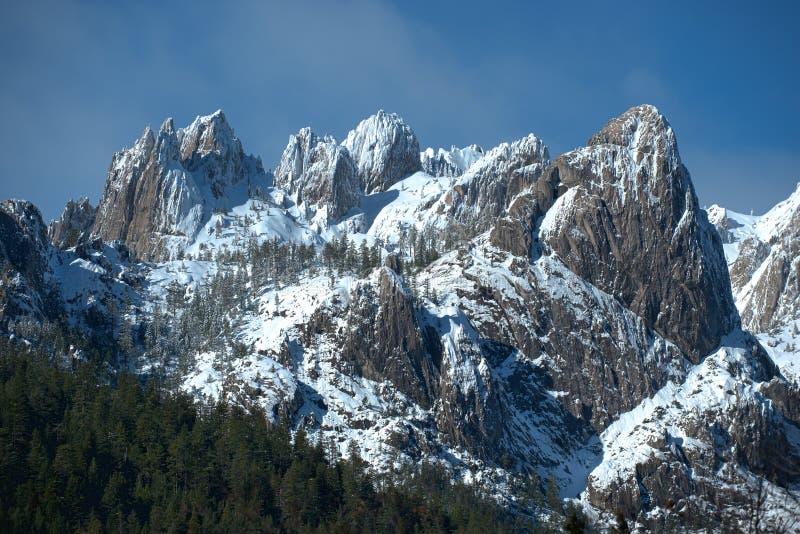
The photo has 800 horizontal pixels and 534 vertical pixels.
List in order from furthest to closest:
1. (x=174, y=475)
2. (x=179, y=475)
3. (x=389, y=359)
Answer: (x=389, y=359), (x=179, y=475), (x=174, y=475)

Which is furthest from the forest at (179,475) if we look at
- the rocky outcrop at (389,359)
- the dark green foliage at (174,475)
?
the rocky outcrop at (389,359)

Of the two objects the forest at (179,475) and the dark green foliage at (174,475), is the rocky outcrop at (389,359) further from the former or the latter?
the dark green foliage at (174,475)

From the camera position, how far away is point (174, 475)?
15288 cm

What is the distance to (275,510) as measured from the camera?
494 ft

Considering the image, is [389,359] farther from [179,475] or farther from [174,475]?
[174,475]

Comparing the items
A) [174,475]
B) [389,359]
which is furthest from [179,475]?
[389,359]

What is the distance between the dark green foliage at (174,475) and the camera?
446 feet

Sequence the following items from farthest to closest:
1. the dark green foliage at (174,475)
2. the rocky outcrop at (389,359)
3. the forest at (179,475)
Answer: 1. the rocky outcrop at (389,359)
2. the forest at (179,475)
3. the dark green foliage at (174,475)

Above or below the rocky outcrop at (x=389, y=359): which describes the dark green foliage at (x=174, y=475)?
below

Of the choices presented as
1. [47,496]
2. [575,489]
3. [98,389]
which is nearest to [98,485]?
[47,496]

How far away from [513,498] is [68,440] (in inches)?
3236

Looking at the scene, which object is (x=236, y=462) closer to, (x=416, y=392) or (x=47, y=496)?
(x=47, y=496)

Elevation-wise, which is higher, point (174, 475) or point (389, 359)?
point (389, 359)

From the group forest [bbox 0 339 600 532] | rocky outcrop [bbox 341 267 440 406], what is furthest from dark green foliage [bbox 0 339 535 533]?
rocky outcrop [bbox 341 267 440 406]
